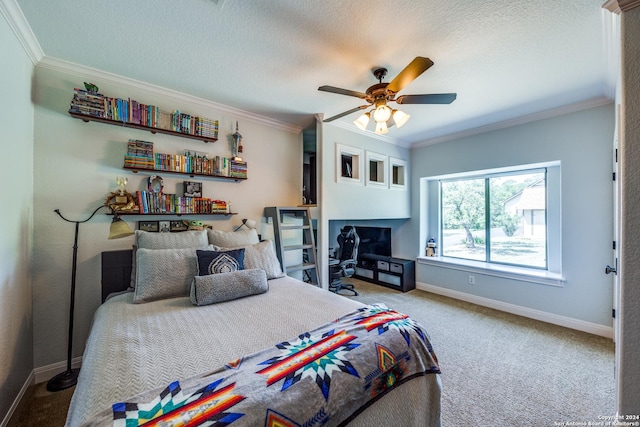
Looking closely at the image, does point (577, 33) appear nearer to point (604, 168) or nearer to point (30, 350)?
point (604, 168)

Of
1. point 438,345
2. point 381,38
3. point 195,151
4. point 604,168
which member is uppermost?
point 381,38

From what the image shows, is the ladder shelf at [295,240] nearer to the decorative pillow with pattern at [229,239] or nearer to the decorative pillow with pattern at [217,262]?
the decorative pillow with pattern at [229,239]

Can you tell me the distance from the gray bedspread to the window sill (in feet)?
8.91

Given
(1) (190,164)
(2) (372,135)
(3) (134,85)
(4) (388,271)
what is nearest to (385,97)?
(2) (372,135)

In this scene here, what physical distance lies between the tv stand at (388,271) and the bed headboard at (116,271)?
3.73 m

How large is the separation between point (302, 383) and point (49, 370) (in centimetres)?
248

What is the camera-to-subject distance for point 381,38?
5.77 ft

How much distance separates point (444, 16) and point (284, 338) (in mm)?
2155

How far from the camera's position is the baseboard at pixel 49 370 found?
78.0 inches

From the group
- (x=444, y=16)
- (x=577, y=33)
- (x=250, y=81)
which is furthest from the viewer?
(x=250, y=81)

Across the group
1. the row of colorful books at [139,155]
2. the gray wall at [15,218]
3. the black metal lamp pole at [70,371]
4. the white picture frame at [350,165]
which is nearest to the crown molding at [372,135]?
the white picture frame at [350,165]

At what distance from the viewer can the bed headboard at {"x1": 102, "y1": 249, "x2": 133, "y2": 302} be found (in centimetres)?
214

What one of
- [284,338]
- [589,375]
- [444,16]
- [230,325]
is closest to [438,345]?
[589,375]

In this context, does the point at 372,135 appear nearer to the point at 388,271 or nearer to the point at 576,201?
the point at 388,271
